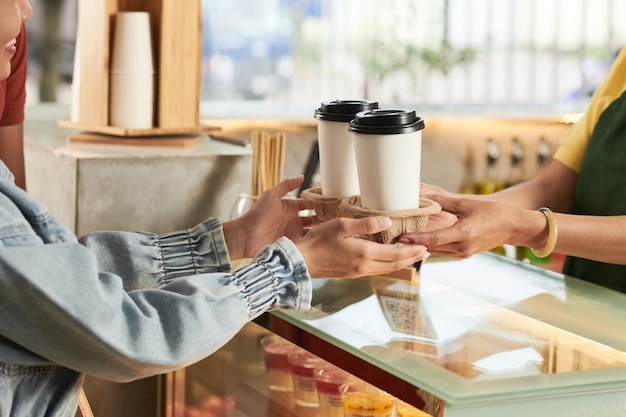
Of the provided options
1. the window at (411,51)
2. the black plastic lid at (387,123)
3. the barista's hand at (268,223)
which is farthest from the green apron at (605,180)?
the window at (411,51)

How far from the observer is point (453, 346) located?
1484 millimetres

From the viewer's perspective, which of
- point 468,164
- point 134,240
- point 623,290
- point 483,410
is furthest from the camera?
point 468,164

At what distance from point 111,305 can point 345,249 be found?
0.41 meters

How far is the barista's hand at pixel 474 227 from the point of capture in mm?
1858

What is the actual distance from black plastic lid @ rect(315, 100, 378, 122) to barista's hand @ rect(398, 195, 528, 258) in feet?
0.95

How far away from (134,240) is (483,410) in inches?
28.2

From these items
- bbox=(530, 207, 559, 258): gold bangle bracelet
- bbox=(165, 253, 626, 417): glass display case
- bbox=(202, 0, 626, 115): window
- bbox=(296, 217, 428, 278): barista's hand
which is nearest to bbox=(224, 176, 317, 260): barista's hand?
bbox=(165, 253, 626, 417): glass display case

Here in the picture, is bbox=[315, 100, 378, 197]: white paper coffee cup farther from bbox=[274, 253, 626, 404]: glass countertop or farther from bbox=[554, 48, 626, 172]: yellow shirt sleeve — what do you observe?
bbox=[554, 48, 626, 172]: yellow shirt sleeve

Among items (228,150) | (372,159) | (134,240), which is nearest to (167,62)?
(228,150)

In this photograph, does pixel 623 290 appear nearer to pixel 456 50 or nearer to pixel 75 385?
pixel 75 385

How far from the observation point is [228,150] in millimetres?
2654

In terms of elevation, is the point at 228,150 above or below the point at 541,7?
below

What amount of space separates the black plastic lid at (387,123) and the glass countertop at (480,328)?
1.08ft

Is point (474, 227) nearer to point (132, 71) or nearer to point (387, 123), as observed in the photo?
point (387, 123)
